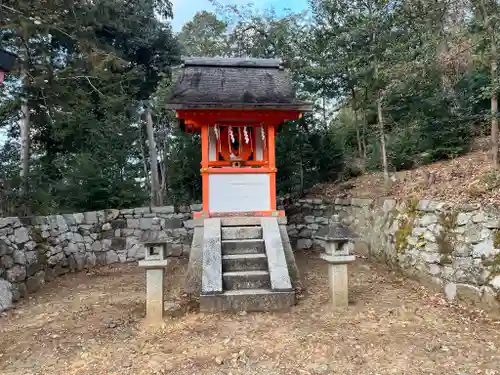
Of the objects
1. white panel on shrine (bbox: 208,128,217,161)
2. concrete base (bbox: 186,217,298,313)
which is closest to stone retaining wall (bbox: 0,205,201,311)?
concrete base (bbox: 186,217,298,313)

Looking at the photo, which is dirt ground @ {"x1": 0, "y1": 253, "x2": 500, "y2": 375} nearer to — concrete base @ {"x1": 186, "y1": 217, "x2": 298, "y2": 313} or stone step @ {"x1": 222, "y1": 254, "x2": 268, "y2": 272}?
concrete base @ {"x1": 186, "y1": 217, "x2": 298, "y2": 313}

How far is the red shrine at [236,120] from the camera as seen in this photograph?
675 centimetres

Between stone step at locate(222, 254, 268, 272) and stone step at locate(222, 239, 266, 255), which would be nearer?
stone step at locate(222, 254, 268, 272)

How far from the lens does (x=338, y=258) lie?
201 inches

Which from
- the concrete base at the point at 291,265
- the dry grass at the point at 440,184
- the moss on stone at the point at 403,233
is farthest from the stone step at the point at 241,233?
the dry grass at the point at 440,184

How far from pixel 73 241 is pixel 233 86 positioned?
4.97 metres

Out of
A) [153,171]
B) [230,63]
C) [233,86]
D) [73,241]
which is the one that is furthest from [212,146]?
[153,171]

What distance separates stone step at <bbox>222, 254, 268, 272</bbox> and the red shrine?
4.32 ft

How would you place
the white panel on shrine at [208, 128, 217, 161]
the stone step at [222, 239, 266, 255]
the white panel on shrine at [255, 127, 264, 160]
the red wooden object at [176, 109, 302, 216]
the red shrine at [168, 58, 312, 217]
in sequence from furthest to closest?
1. the white panel on shrine at [255, 127, 264, 160]
2. the white panel on shrine at [208, 128, 217, 161]
3. the red wooden object at [176, 109, 302, 216]
4. the red shrine at [168, 58, 312, 217]
5. the stone step at [222, 239, 266, 255]

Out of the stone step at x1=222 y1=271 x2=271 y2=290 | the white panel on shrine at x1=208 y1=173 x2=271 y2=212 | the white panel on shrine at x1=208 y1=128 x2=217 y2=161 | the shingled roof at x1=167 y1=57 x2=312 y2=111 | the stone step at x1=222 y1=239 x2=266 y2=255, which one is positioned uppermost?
the shingled roof at x1=167 y1=57 x2=312 y2=111

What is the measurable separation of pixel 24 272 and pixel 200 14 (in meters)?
14.7

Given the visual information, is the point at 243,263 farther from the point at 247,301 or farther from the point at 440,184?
the point at 440,184

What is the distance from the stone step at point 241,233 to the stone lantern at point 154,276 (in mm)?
1834

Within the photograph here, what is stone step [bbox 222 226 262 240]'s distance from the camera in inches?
260
